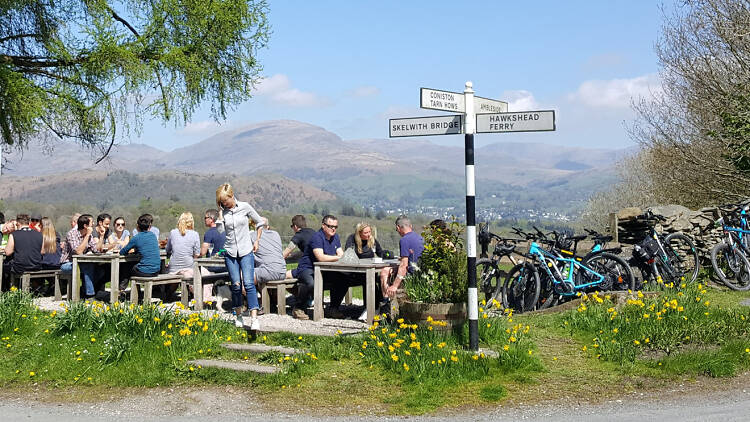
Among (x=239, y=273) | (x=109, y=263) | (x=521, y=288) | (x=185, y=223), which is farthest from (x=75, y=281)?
(x=521, y=288)

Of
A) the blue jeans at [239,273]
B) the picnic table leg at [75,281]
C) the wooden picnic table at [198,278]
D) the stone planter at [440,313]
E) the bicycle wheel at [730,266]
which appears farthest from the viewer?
the picnic table leg at [75,281]

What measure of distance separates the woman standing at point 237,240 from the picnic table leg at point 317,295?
1.04 m

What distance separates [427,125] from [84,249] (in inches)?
302

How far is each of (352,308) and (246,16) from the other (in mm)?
7709

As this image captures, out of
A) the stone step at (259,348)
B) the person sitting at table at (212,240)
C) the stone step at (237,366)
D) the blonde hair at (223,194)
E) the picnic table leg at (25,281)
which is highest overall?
the blonde hair at (223,194)

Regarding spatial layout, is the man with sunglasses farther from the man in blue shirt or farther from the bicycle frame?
the bicycle frame

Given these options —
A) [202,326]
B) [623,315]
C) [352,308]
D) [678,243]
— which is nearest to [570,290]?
[623,315]

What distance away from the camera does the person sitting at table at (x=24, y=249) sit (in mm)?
13008

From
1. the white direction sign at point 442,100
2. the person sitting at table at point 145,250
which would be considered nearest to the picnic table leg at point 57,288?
the person sitting at table at point 145,250

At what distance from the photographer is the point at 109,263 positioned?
41.2 feet

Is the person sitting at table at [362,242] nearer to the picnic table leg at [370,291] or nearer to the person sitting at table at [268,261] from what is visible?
the picnic table leg at [370,291]

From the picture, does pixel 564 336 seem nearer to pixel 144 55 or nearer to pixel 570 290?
pixel 570 290

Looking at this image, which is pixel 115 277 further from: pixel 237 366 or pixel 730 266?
pixel 730 266

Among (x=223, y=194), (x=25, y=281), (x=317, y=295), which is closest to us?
(x=223, y=194)
